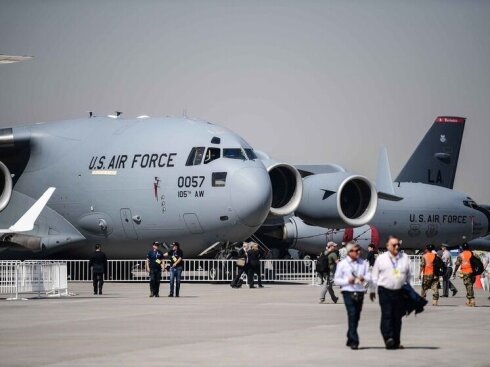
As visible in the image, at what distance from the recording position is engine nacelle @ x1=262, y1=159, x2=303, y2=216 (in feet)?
123

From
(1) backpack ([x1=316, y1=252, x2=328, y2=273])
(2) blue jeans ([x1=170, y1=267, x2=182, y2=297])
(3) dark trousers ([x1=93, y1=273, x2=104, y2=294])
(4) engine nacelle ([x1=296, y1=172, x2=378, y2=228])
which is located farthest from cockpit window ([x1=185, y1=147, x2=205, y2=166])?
(1) backpack ([x1=316, y1=252, x2=328, y2=273])

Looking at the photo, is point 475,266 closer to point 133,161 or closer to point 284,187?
point 284,187

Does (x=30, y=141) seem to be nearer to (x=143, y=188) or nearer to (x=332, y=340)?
(x=143, y=188)

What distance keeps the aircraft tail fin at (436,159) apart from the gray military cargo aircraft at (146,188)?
3012 cm

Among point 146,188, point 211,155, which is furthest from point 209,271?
point 211,155

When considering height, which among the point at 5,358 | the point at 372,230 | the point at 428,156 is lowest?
the point at 5,358

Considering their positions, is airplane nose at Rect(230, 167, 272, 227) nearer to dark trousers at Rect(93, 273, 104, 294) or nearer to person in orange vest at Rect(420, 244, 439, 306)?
dark trousers at Rect(93, 273, 104, 294)

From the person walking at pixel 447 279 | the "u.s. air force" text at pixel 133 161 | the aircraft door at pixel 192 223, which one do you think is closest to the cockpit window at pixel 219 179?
the aircraft door at pixel 192 223

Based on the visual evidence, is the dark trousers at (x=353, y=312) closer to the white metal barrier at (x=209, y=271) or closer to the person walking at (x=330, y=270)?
the person walking at (x=330, y=270)

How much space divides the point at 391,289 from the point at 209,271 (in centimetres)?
2190

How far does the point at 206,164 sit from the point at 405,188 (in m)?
27.9

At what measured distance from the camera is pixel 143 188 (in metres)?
36.4

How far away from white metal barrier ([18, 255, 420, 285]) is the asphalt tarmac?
852cm

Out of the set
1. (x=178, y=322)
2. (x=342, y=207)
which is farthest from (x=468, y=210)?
(x=178, y=322)
